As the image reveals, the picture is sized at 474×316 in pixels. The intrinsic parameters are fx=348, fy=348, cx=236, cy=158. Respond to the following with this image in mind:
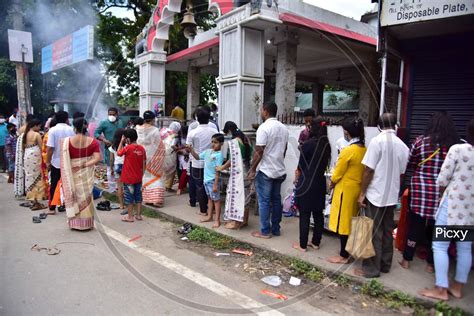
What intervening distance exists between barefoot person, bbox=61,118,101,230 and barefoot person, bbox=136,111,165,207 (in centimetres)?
121

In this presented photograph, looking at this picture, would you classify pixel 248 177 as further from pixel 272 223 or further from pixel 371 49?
pixel 371 49

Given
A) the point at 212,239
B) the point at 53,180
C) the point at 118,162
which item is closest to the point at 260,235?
the point at 212,239

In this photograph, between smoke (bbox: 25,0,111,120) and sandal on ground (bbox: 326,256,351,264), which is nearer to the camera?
sandal on ground (bbox: 326,256,351,264)

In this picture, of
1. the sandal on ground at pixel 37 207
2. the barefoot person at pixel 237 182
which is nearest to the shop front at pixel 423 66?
the barefoot person at pixel 237 182

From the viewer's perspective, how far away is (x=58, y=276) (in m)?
3.37

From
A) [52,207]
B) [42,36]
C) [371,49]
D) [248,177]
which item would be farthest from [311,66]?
[42,36]

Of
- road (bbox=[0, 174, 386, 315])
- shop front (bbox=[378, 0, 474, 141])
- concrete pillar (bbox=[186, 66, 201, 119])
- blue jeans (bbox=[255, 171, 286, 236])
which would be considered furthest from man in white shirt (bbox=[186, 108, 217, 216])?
concrete pillar (bbox=[186, 66, 201, 119])

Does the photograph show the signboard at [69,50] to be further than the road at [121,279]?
Yes

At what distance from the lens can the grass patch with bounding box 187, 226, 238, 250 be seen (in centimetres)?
439

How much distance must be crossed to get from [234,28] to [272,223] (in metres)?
3.27

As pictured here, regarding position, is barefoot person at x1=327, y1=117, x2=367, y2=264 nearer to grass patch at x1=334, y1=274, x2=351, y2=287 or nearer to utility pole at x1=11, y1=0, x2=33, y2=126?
grass patch at x1=334, y1=274, x2=351, y2=287

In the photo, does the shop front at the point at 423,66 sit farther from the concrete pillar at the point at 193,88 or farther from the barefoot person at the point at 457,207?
the concrete pillar at the point at 193,88

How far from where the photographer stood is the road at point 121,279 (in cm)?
285

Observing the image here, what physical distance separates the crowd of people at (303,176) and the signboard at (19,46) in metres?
6.41
